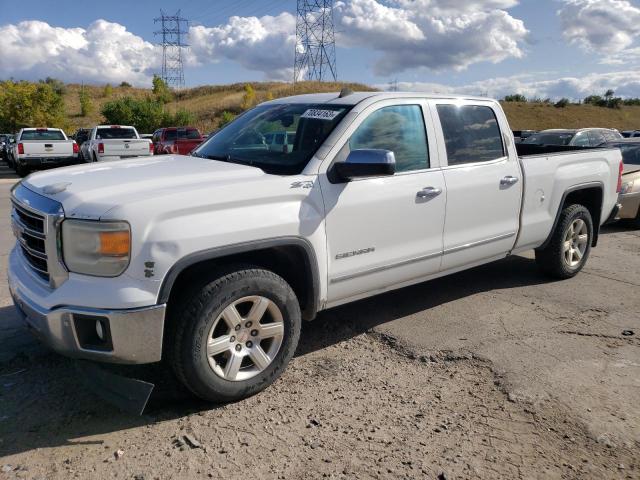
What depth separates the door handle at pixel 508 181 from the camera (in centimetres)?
485

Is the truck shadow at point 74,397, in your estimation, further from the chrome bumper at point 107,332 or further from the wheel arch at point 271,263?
the wheel arch at point 271,263

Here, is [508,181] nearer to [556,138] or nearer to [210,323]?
[210,323]

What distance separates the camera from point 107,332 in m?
2.90

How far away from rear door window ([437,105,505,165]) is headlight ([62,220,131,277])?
2.66 meters

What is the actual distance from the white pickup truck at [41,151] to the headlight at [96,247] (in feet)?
56.3

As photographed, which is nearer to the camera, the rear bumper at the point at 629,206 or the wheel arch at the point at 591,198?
the wheel arch at the point at 591,198

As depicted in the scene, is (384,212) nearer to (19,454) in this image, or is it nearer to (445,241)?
(445,241)

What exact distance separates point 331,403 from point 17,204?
7.49ft

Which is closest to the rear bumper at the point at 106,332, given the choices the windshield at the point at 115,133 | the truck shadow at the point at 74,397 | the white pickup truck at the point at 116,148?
the truck shadow at the point at 74,397

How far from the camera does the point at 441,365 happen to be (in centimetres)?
393

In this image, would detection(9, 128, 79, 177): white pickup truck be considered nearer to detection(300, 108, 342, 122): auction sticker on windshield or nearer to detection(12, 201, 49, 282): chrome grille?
detection(12, 201, 49, 282): chrome grille

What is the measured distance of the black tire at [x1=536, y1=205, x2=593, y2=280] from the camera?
225 inches

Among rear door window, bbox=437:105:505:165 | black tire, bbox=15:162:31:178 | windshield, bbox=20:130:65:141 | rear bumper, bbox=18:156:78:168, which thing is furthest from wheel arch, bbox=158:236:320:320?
windshield, bbox=20:130:65:141

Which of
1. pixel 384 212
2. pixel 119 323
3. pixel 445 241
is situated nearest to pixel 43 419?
pixel 119 323
